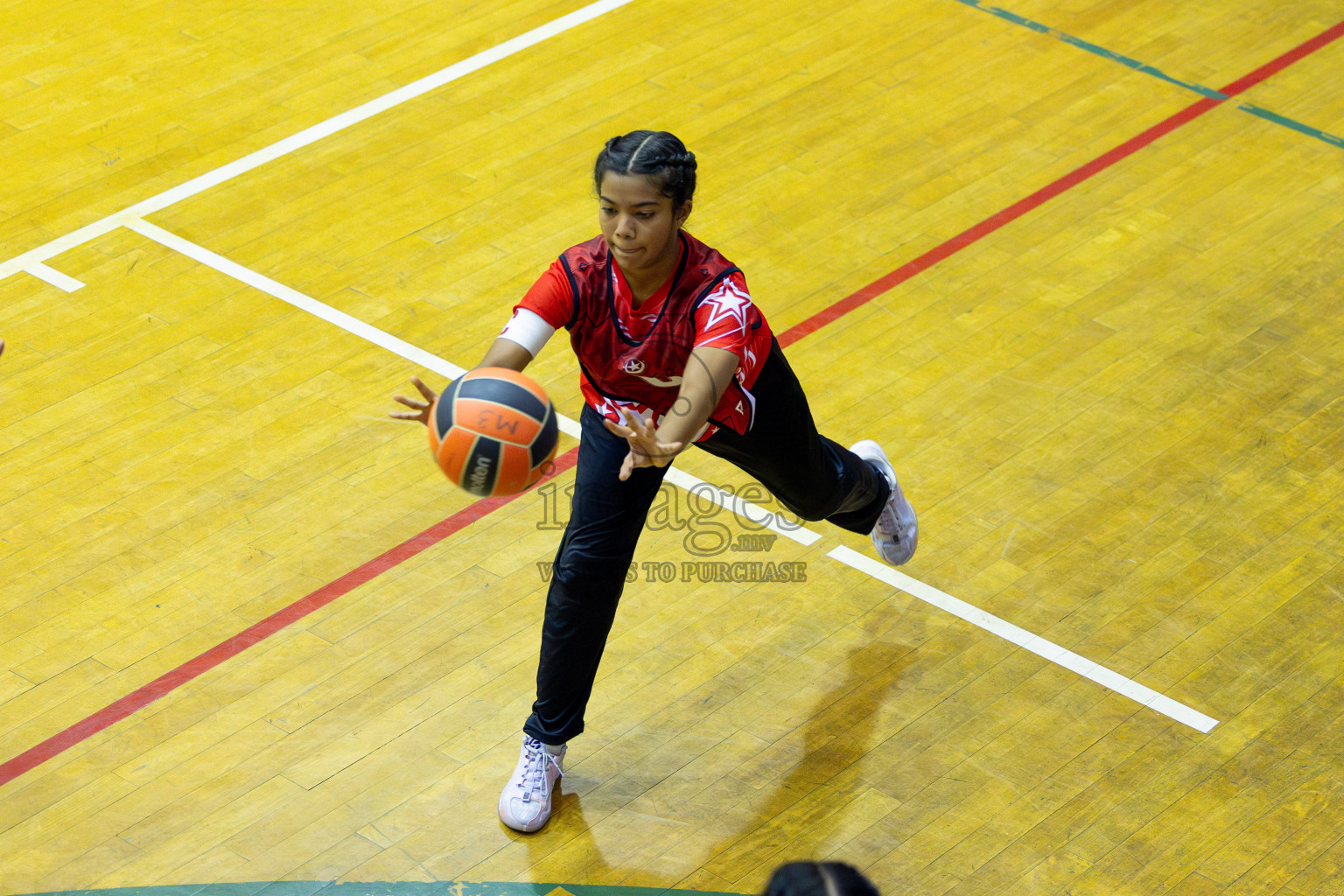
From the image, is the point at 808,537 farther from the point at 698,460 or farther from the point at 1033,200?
the point at 1033,200

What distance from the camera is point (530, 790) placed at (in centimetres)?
470

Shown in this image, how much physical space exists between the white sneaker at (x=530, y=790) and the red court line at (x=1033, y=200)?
2707 mm

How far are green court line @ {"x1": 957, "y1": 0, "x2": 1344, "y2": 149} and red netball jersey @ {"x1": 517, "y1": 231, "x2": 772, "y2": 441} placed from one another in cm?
552

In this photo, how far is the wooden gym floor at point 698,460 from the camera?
479cm

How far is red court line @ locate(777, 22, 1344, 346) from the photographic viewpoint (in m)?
7.11

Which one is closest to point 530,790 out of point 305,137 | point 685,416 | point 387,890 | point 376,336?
point 387,890

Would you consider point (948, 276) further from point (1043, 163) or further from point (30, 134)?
point (30, 134)

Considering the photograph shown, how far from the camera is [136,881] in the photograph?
177 inches

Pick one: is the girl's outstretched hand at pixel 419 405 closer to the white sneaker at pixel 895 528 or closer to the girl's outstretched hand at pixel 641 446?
the girl's outstretched hand at pixel 641 446

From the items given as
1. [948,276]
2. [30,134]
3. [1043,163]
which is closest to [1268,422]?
[948,276]

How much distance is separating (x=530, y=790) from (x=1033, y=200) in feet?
15.1

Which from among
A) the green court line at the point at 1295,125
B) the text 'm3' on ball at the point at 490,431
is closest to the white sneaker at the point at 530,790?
the text 'm3' on ball at the point at 490,431

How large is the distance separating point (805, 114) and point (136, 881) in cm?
572

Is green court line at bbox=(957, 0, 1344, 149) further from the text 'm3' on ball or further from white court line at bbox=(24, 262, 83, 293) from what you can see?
the text 'm3' on ball
